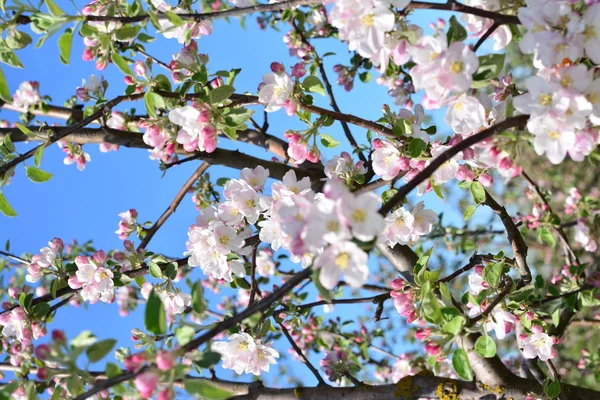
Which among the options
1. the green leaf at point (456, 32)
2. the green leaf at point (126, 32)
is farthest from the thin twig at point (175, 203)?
the green leaf at point (456, 32)

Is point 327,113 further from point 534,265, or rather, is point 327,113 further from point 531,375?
point 534,265

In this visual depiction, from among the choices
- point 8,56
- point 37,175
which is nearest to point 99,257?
point 37,175

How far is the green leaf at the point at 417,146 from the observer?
1317mm

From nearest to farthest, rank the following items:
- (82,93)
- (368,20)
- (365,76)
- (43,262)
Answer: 1. (368,20)
2. (43,262)
3. (82,93)
4. (365,76)

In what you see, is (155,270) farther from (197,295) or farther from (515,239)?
(515,239)

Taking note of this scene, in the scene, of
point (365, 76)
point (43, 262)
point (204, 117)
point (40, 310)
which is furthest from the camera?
point (365, 76)

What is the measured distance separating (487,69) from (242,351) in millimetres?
1044

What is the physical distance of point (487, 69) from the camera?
3.29 ft

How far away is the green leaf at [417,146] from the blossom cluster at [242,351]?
28.5 inches

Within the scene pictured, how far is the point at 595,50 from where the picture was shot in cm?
99

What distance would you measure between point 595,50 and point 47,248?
178 cm

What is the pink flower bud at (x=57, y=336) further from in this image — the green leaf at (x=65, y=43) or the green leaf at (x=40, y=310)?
the green leaf at (x=40, y=310)

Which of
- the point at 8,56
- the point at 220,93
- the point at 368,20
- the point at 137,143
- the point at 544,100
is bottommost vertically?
the point at 544,100

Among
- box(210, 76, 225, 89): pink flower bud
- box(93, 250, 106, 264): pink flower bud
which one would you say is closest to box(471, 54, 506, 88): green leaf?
box(210, 76, 225, 89): pink flower bud
